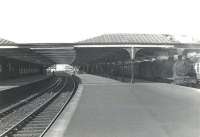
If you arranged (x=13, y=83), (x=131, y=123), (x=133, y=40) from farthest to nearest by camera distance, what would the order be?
(x=133, y=40), (x=13, y=83), (x=131, y=123)

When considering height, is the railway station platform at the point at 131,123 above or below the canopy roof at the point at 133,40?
below

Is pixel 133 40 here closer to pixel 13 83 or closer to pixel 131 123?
pixel 13 83

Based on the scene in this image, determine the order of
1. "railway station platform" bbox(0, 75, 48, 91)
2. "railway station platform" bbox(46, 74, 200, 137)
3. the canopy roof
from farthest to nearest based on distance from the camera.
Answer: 1. the canopy roof
2. "railway station platform" bbox(0, 75, 48, 91)
3. "railway station platform" bbox(46, 74, 200, 137)

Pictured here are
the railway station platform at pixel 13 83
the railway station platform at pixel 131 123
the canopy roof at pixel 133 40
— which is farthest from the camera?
the canopy roof at pixel 133 40

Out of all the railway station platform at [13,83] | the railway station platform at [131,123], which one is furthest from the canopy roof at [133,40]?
the railway station platform at [131,123]

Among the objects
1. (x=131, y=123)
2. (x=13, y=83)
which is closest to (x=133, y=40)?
(x=13, y=83)

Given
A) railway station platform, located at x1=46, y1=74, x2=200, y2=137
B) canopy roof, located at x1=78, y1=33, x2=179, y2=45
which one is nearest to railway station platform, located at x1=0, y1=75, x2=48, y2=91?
canopy roof, located at x1=78, y1=33, x2=179, y2=45

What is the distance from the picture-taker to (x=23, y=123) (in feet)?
51.1

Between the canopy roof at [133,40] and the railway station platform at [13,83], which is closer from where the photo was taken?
the railway station platform at [13,83]

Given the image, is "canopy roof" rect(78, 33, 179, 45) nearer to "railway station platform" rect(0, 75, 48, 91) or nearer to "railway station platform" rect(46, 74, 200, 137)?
"railway station platform" rect(0, 75, 48, 91)

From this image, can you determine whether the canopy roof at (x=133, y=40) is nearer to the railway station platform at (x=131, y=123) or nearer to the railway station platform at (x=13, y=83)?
the railway station platform at (x=13, y=83)

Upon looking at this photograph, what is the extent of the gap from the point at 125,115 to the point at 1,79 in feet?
112

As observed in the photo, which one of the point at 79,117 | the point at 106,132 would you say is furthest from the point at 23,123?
the point at 106,132

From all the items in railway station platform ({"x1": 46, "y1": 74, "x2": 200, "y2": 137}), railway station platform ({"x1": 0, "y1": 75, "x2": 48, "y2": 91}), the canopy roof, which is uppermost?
the canopy roof
